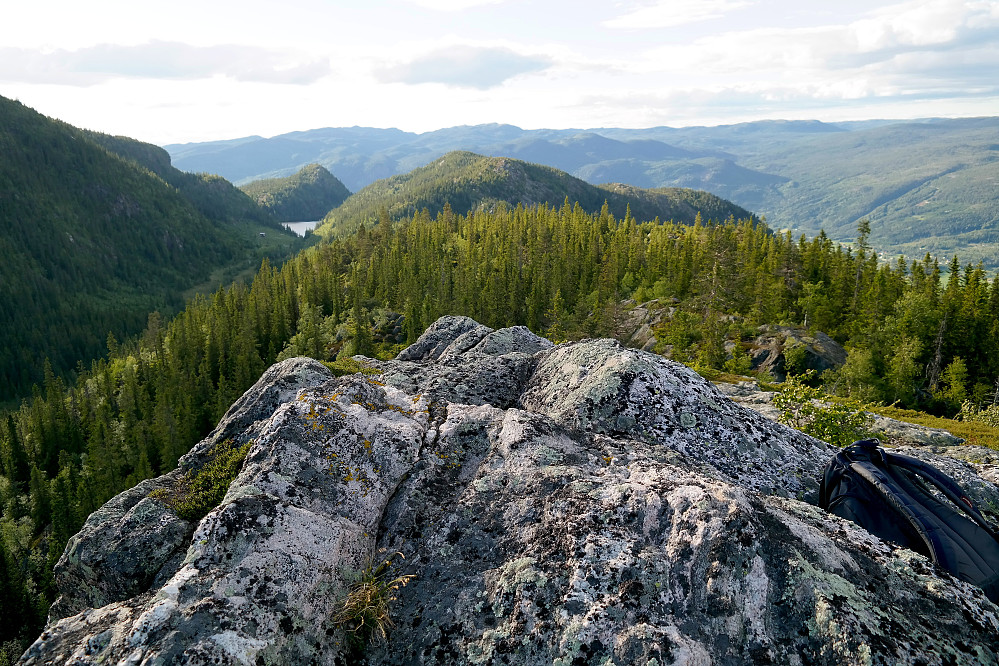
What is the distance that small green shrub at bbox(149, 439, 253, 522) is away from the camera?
7.94 meters

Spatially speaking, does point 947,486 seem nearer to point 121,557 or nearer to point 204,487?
point 204,487

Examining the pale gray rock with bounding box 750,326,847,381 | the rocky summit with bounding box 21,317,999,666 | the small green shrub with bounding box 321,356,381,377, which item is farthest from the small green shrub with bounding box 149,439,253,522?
the pale gray rock with bounding box 750,326,847,381

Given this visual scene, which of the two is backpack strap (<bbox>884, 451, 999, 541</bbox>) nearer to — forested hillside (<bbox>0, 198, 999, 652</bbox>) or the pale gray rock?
forested hillside (<bbox>0, 198, 999, 652</bbox>)

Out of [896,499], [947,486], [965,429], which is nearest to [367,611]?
[896,499]

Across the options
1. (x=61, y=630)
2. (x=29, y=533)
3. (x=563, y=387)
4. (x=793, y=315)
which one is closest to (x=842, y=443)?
(x=563, y=387)

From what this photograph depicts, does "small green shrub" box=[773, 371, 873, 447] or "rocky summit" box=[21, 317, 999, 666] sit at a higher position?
"rocky summit" box=[21, 317, 999, 666]

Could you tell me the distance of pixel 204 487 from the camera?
8305 millimetres

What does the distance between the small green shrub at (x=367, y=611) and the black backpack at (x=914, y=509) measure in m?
6.66

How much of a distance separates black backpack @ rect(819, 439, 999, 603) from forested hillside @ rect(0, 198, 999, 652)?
43.8m

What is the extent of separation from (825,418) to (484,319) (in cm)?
9787

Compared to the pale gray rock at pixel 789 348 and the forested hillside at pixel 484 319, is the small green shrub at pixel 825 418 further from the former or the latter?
the pale gray rock at pixel 789 348

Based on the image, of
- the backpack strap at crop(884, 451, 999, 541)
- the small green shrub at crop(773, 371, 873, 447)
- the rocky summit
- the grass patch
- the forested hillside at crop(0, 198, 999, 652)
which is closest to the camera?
the rocky summit

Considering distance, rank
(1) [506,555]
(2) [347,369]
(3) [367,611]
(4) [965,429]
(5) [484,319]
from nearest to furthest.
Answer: (3) [367,611] → (1) [506,555] → (2) [347,369] → (4) [965,429] → (5) [484,319]

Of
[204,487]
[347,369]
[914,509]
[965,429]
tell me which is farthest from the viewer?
[965,429]
